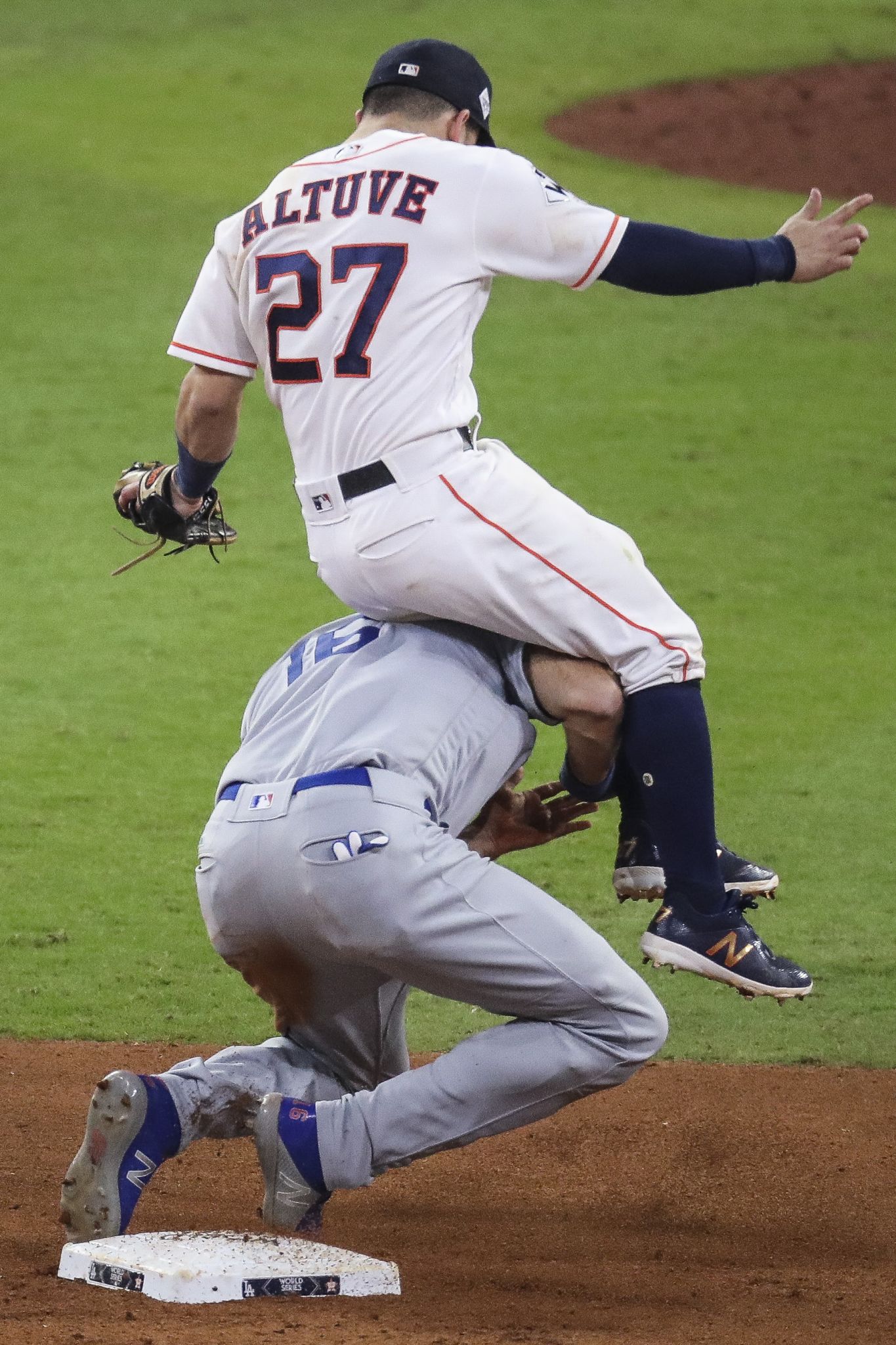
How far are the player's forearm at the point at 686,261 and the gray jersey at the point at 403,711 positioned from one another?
2.17 feet

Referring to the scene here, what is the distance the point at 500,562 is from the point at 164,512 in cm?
91

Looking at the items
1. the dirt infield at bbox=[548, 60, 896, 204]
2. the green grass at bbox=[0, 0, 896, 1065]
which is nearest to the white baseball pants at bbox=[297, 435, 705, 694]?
the green grass at bbox=[0, 0, 896, 1065]

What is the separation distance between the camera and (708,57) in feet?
63.2

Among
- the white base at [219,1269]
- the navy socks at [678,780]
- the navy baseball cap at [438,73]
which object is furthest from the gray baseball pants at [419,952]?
the navy baseball cap at [438,73]

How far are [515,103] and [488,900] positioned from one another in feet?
49.9

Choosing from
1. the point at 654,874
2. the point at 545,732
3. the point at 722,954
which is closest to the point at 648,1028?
the point at 722,954

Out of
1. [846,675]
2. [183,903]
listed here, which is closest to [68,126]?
[846,675]

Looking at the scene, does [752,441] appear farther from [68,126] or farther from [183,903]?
[68,126]

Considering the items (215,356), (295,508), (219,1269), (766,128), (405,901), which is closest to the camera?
(405,901)

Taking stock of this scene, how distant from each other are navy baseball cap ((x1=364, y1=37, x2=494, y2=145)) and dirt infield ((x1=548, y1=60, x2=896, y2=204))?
13.2 meters

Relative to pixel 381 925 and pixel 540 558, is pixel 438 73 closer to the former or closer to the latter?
pixel 540 558

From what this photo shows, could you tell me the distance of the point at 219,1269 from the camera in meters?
2.98

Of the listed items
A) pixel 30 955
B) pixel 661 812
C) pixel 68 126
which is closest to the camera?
pixel 661 812

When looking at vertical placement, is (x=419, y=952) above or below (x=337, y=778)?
below
